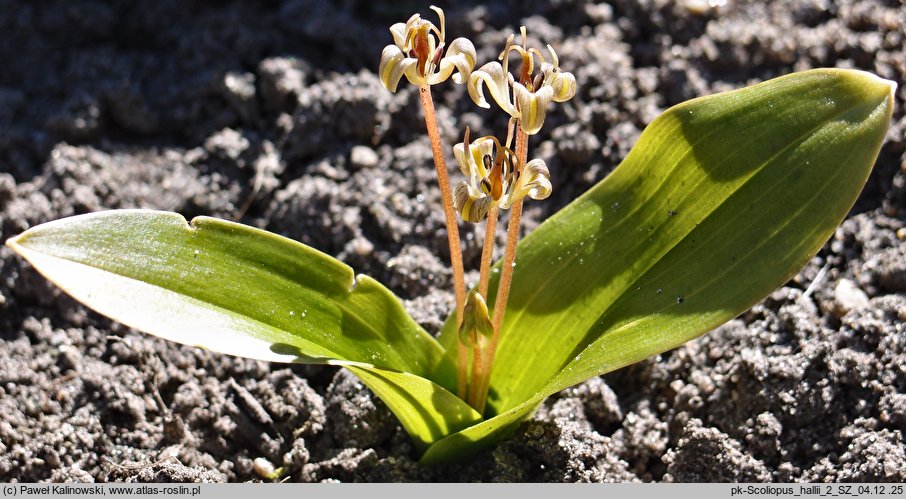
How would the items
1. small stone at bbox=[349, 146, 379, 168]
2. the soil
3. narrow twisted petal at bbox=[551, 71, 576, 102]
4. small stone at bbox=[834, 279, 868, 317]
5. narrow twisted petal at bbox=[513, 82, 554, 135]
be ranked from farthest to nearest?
small stone at bbox=[349, 146, 379, 168], small stone at bbox=[834, 279, 868, 317], the soil, narrow twisted petal at bbox=[551, 71, 576, 102], narrow twisted petal at bbox=[513, 82, 554, 135]

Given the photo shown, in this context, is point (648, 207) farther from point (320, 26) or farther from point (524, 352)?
point (320, 26)

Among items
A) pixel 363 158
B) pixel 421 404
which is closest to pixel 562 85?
pixel 421 404

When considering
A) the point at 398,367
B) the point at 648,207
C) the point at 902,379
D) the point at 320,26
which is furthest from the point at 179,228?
the point at 902,379

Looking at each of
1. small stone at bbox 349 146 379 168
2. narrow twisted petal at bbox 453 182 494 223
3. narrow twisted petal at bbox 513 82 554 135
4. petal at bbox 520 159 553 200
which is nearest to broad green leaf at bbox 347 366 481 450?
narrow twisted petal at bbox 453 182 494 223

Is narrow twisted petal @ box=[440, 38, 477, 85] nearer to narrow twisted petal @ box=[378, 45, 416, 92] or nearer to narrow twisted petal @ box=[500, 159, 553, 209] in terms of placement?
narrow twisted petal @ box=[378, 45, 416, 92]

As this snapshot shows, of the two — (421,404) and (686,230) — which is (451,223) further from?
(686,230)

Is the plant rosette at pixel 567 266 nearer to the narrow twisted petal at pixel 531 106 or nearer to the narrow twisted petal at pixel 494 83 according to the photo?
the narrow twisted petal at pixel 494 83
